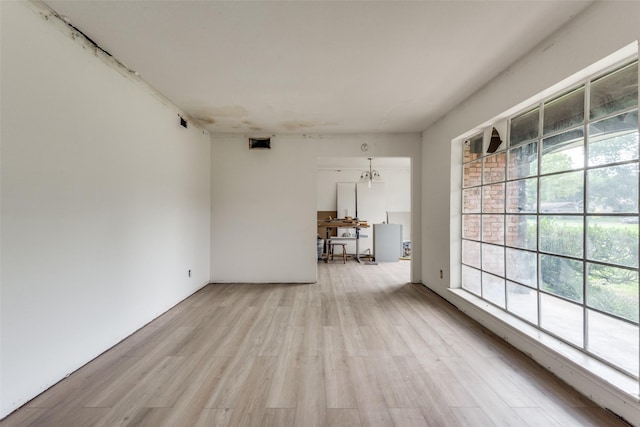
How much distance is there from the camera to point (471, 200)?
3.37 meters

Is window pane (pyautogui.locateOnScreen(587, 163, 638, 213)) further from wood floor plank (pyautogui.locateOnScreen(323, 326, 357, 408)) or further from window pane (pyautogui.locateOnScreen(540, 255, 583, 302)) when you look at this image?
wood floor plank (pyautogui.locateOnScreen(323, 326, 357, 408))

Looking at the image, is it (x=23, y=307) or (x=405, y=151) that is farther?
(x=405, y=151)

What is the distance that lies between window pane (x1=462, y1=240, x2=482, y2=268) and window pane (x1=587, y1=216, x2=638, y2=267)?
138 centimetres

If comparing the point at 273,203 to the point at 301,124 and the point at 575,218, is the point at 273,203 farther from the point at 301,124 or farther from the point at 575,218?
the point at 575,218

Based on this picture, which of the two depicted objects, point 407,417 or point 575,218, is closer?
point 407,417

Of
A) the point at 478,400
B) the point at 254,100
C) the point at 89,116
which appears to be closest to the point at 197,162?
the point at 254,100

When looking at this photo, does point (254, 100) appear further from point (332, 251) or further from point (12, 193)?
point (332, 251)

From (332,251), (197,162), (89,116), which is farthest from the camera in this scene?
(332,251)

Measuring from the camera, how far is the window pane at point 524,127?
7.74 ft

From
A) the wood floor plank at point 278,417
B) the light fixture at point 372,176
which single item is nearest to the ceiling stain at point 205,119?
the wood floor plank at point 278,417

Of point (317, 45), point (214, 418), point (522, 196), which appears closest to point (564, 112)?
point (522, 196)

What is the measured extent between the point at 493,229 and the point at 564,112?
129 cm

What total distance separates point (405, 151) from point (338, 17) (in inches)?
120

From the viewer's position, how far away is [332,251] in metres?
7.19
